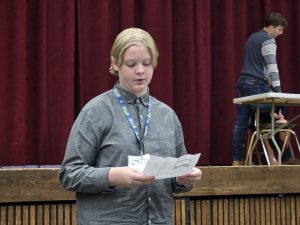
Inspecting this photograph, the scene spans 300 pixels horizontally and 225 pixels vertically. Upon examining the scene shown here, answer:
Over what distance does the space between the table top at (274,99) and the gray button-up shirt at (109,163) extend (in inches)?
98.4

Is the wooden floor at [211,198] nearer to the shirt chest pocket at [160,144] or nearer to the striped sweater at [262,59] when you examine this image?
the striped sweater at [262,59]

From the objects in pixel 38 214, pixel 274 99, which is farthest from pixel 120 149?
pixel 274 99

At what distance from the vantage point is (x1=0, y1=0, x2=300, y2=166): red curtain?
4.84m

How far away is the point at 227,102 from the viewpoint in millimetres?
5605

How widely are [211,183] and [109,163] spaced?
176 cm

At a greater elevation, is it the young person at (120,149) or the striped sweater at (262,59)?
the striped sweater at (262,59)

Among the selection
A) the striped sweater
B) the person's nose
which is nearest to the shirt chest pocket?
the person's nose

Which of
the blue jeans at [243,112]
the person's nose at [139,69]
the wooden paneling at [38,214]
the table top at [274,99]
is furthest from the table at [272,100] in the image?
the person's nose at [139,69]

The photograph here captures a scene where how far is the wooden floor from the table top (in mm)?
665

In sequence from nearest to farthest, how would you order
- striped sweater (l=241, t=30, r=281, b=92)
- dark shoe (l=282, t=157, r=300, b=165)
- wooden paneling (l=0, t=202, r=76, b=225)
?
wooden paneling (l=0, t=202, r=76, b=225), striped sweater (l=241, t=30, r=281, b=92), dark shoe (l=282, t=157, r=300, b=165)

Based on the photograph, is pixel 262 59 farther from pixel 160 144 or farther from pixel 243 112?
pixel 160 144

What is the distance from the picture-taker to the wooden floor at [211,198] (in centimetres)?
291

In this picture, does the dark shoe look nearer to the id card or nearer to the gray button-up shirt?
the gray button-up shirt

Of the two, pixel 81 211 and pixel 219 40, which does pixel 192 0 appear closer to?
pixel 219 40
